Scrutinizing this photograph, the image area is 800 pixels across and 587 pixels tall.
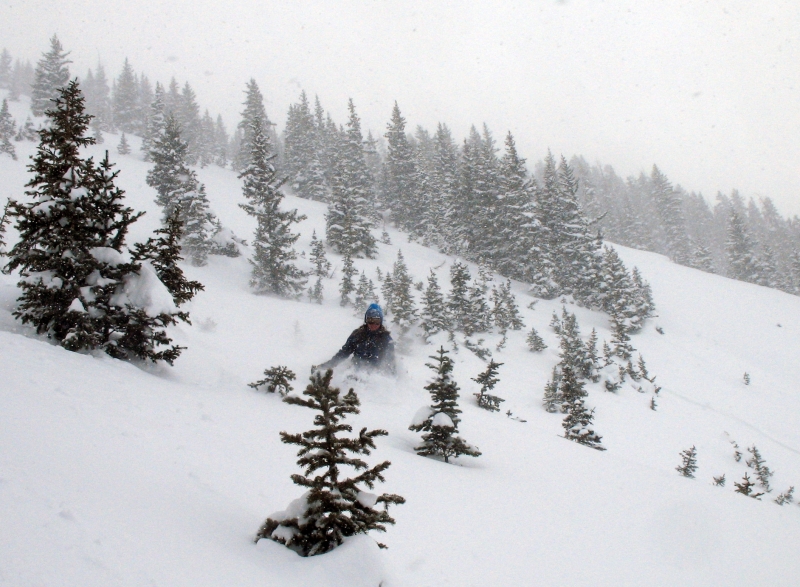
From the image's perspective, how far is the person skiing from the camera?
391 inches

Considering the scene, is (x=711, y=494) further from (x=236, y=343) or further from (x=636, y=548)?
(x=236, y=343)

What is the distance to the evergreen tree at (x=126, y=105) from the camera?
60.8 meters

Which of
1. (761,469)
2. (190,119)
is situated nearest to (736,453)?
(761,469)

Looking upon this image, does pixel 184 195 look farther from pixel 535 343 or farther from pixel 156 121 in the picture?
pixel 156 121

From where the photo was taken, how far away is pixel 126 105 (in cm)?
6153

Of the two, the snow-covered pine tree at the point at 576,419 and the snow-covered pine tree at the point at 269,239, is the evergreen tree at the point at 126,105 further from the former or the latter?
the snow-covered pine tree at the point at 576,419

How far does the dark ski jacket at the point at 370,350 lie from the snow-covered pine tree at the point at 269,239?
575 inches

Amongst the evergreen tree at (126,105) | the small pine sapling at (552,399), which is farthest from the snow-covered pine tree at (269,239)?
the evergreen tree at (126,105)

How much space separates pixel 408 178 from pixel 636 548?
4593 cm

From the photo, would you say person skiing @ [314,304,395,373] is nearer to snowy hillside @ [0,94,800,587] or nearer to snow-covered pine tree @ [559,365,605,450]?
snowy hillside @ [0,94,800,587]

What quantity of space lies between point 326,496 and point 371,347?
753 centimetres

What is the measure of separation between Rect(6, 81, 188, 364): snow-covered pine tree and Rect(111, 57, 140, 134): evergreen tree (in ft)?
224

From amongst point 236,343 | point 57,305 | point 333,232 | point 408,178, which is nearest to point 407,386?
point 236,343

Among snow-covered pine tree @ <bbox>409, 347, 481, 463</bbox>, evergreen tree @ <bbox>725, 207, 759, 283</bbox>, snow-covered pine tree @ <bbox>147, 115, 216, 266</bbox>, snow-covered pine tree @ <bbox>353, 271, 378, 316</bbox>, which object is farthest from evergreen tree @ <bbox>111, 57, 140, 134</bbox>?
evergreen tree @ <bbox>725, 207, 759, 283</bbox>
